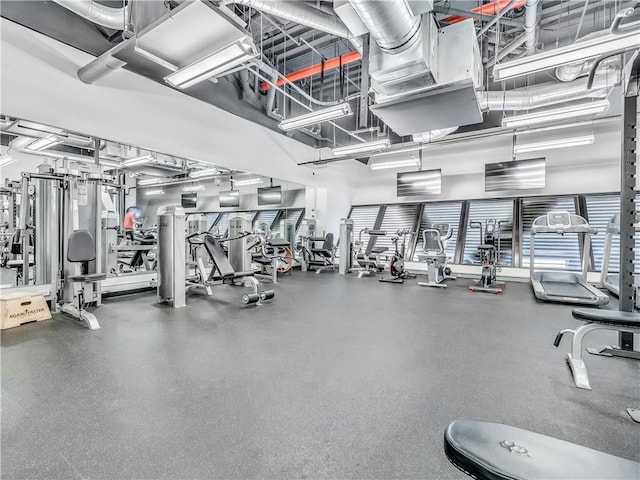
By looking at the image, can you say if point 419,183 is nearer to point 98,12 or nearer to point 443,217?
point 443,217

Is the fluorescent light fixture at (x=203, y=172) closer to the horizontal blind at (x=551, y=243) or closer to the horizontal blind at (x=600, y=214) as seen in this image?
the horizontal blind at (x=551, y=243)

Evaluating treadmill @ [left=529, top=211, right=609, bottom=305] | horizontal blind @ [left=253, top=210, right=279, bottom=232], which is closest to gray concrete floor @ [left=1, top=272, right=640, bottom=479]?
treadmill @ [left=529, top=211, right=609, bottom=305]

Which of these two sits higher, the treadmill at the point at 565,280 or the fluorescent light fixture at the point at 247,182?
the fluorescent light fixture at the point at 247,182

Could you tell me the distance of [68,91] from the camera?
172 inches

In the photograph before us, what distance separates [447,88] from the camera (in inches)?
138

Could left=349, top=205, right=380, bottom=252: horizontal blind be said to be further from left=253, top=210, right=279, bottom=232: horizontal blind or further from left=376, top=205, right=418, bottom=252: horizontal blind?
left=253, top=210, right=279, bottom=232: horizontal blind

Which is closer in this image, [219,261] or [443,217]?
[219,261]

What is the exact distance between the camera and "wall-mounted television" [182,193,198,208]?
785cm

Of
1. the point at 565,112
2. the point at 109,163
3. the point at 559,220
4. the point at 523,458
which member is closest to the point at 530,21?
the point at 565,112

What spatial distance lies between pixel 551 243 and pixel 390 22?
7062mm

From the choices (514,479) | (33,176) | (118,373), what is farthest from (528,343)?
(33,176)

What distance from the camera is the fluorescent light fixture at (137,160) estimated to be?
5734mm

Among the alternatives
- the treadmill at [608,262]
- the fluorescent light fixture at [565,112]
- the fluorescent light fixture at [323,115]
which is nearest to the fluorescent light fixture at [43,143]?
the fluorescent light fixture at [323,115]

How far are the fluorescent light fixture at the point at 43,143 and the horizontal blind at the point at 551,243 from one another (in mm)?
9716
